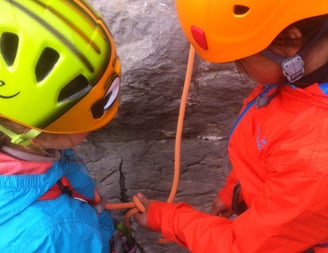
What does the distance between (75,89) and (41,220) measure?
1.31 ft

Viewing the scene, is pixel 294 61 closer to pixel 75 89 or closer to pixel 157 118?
pixel 75 89

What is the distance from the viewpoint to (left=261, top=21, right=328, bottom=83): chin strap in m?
1.45

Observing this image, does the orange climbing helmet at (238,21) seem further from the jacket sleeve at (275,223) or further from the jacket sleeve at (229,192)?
the jacket sleeve at (229,192)

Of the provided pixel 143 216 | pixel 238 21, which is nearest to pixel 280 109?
pixel 238 21

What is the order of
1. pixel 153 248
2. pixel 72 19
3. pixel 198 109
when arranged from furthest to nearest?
1. pixel 153 248
2. pixel 198 109
3. pixel 72 19

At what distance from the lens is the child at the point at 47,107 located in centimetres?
150

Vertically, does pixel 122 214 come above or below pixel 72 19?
below

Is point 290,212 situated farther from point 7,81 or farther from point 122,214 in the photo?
point 122,214

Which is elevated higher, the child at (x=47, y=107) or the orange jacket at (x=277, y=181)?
the child at (x=47, y=107)

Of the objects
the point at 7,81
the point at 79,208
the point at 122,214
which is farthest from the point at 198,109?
the point at 7,81

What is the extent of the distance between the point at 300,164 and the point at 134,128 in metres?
1.05

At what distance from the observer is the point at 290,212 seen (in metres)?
1.54

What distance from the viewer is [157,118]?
2.33 metres

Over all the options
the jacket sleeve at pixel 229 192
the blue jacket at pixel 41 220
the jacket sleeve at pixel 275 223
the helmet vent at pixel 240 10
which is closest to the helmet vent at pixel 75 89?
the blue jacket at pixel 41 220
